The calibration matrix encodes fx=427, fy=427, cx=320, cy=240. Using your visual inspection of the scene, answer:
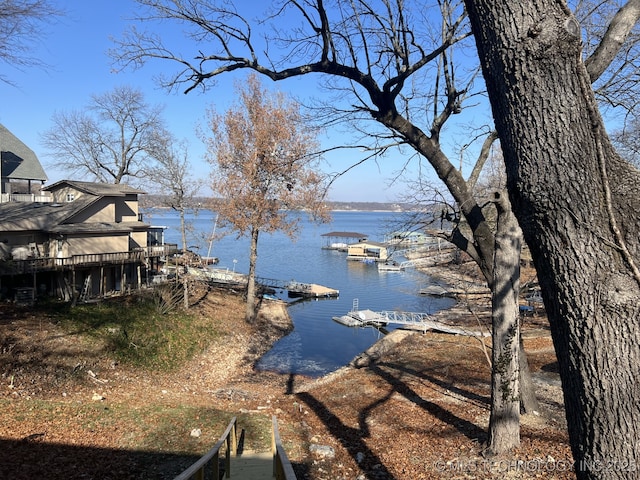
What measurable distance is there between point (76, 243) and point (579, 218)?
25024mm

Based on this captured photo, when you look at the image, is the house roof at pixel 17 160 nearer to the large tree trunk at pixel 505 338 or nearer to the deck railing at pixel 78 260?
the deck railing at pixel 78 260

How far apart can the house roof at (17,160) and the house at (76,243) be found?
454 cm

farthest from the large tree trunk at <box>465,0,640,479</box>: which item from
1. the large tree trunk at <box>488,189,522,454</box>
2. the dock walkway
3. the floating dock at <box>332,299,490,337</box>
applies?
the dock walkway

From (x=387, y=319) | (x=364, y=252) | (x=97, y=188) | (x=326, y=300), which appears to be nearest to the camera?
(x=97, y=188)

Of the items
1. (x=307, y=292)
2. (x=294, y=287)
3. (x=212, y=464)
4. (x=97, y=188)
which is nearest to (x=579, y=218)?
(x=212, y=464)

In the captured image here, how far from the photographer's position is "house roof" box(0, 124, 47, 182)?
29.5 meters

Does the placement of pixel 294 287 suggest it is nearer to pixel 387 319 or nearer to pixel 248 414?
pixel 387 319

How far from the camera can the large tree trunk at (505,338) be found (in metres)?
6.50

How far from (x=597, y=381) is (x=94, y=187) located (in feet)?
95.4

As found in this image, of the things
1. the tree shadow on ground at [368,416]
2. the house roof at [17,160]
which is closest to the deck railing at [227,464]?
the tree shadow on ground at [368,416]

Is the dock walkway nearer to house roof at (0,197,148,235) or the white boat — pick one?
house roof at (0,197,148,235)

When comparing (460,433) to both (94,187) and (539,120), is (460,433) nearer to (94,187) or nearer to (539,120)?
(539,120)

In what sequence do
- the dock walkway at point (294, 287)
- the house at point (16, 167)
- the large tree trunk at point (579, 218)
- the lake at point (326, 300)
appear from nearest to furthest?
1. the large tree trunk at point (579, 218)
2. the lake at point (326, 300)
3. the house at point (16, 167)
4. the dock walkway at point (294, 287)

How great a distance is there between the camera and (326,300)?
3997cm
